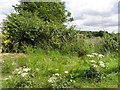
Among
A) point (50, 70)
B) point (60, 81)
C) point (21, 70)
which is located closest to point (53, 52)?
point (50, 70)

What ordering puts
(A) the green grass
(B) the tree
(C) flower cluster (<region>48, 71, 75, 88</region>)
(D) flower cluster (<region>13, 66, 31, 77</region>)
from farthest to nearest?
(B) the tree
(D) flower cluster (<region>13, 66, 31, 77</region>)
(A) the green grass
(C) flower cluster (<region>48, 71, 75, 88</region>)

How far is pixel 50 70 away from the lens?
28.6ft

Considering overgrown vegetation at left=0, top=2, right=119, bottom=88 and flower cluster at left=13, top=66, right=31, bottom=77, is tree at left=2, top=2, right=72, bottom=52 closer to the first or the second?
overgrown vegetation at left=0, top=2, right=119, bottom=88

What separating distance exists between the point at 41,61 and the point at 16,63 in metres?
0.78

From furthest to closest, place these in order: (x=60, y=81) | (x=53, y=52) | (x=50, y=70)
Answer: (x=53, y=52) → (x=50, y=70) → (x=60, y=81)

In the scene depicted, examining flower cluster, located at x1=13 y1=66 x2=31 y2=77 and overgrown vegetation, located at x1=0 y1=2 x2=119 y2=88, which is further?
flower cluster, located at x1=13 y1=66 x2=31 y2=77

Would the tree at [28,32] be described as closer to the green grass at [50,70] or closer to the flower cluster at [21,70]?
the green grass at [50,70]

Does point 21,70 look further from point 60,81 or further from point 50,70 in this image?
point 60,81

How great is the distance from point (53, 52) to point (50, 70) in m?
2.47

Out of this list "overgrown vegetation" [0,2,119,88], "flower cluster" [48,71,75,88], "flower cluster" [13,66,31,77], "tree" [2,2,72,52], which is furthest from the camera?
"tree" [2,2,72,52]

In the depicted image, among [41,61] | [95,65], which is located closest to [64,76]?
[95,65]

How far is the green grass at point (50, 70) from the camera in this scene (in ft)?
23.9

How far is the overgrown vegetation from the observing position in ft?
24.9

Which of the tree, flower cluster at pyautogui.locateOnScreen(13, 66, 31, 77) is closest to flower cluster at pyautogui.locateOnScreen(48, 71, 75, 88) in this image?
flower cluster at pyautogui.locateOnScreen(13, 66, 31, 77)
